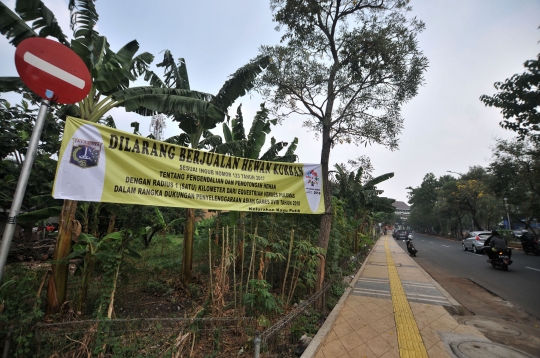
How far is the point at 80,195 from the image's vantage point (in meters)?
2.66

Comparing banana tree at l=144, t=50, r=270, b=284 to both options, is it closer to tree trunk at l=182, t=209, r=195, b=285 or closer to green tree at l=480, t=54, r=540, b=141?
tree trunk at l=182, t=209, r=195, b=285

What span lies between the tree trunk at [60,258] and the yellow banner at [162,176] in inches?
52.7

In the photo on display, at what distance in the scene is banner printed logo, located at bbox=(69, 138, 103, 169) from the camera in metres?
2.66

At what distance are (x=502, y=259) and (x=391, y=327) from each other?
8.24 metres

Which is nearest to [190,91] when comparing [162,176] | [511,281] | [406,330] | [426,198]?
[162,176]

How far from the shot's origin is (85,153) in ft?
8.93

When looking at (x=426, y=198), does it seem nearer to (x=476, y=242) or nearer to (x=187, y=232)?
(x=476, y=242)

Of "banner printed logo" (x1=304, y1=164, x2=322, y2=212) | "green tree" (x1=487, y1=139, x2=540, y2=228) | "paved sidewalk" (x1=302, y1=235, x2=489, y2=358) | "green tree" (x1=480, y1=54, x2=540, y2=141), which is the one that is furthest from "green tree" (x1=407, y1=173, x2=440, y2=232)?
"banner printed logo" (x1=304, y1=164, x2=322, y2=212)

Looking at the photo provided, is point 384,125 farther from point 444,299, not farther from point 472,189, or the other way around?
point 472,189

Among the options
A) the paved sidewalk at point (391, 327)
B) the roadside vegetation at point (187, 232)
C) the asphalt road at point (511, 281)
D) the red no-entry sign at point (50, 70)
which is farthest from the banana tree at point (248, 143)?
the asphalt road at point (511, 281)

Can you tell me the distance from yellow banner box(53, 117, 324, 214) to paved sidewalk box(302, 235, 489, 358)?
1.99 m

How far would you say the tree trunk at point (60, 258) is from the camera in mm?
3582

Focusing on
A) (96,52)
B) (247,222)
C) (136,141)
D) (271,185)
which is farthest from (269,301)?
(96,52)

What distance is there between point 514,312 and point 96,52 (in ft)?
30.8
